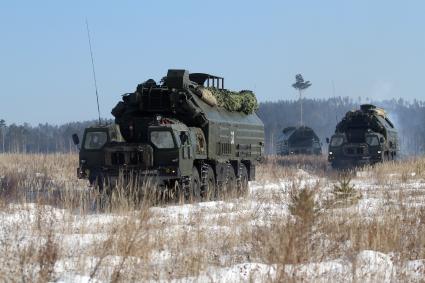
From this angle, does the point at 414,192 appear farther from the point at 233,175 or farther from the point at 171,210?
the point at 171,210

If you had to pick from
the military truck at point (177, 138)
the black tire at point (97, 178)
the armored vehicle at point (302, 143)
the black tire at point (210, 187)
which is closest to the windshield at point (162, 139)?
the military truck at point (177, 138)

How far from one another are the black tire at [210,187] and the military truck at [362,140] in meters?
15.9

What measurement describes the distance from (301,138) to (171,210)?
39.7 meters

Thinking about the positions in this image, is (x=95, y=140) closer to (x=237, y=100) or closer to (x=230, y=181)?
(x=230, y=181)

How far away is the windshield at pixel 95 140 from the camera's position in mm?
15234

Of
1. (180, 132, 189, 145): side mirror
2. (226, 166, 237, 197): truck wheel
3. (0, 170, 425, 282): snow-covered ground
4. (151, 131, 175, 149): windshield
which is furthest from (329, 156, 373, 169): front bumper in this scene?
(0, 170, 425, 282): snow-covered ground

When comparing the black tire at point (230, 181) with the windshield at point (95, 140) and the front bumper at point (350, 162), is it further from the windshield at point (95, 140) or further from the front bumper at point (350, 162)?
the front bumper at point (350, 162)

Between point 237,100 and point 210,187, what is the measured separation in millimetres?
3809

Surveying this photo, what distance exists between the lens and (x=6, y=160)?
89.8 feet

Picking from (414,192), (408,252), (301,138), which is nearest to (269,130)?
(301,138)

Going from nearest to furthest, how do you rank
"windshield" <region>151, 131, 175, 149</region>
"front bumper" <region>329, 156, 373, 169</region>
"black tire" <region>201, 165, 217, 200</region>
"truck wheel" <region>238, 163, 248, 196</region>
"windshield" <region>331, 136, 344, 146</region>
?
"windshield" <region>151, 131, 175, 149</region>, "black tire" <region>201, 165, 217, 200</region>, "truck wheel" <region>238, 163, 248, 196</region>, "front bumper" <region>329, 156, 373, 169</region>, "windshield" <region>331, 136, 344, 146</region>

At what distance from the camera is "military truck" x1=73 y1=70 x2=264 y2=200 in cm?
1473

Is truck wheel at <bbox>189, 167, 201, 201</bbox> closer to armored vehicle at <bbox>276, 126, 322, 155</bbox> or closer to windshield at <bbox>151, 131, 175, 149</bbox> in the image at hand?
windshield at <bbox>151, 131, 175, 149</bbox>

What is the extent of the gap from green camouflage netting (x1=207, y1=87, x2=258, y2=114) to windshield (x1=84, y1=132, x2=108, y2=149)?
13.3 ft
